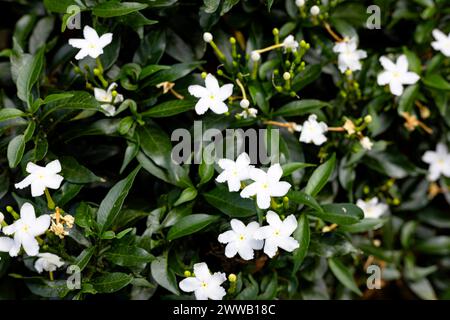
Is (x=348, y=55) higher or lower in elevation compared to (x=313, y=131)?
higher

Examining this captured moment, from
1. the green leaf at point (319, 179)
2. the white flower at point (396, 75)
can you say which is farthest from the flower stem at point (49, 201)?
the white flower at point (396, 75)

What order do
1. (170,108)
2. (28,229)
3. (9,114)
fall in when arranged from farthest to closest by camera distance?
(170,108), (9,114), (28,229)

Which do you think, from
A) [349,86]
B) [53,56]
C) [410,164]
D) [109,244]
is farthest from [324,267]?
[53,56]

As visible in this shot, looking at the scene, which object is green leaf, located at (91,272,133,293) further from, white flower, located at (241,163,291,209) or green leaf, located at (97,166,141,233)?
white flower, located at (241,163,291,209)

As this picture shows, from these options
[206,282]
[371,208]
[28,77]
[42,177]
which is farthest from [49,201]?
[371,208]

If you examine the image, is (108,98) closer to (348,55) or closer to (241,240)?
(241,240)

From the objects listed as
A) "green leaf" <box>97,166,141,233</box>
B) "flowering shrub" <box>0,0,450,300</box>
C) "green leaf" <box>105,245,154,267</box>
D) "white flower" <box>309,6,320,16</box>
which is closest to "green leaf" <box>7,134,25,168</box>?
"flowering shrub" <box>0,0,450,300</box>

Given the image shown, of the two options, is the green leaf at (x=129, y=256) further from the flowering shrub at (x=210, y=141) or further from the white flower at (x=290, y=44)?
the white flower at (x=290, y=44)
